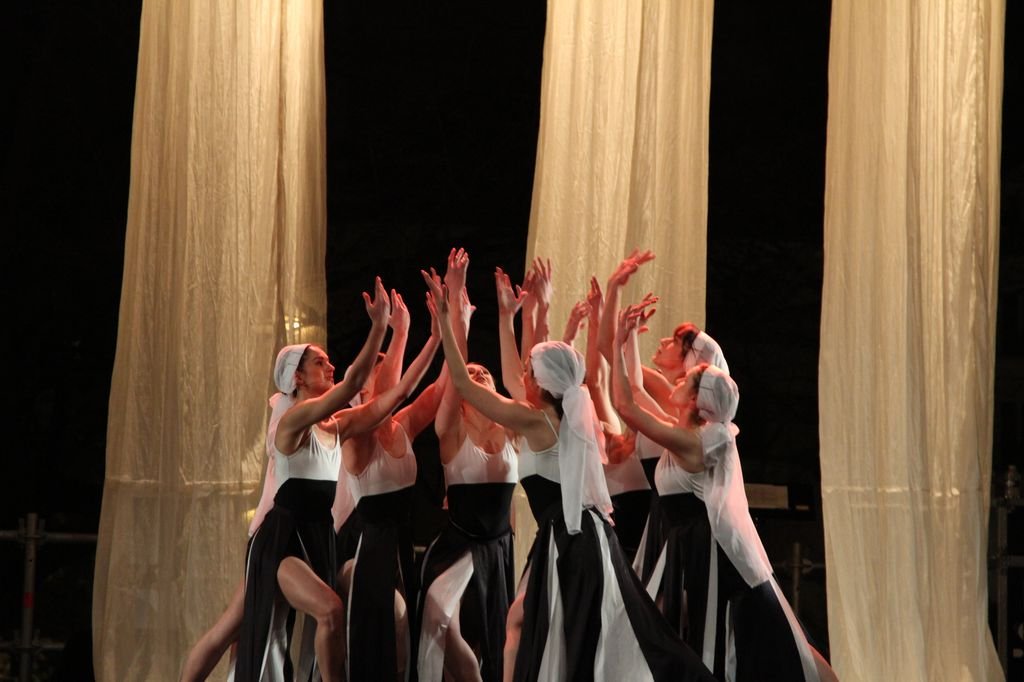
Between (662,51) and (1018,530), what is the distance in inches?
115

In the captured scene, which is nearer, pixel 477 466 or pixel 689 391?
pixel 689 391

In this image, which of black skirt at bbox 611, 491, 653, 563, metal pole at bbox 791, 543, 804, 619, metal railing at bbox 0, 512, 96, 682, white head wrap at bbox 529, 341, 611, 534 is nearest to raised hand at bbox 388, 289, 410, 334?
white head wrap at bbox 529, 341, 611, 534

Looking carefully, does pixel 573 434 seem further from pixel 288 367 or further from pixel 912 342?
pixel 912 342

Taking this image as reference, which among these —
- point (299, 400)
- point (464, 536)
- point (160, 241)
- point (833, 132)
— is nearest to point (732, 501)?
point (464, 536)

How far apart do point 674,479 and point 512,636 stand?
76cm

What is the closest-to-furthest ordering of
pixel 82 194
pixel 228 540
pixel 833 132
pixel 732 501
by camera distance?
pixel 732 501
pixel 228 540
pixel 833 132
pixel 82 194

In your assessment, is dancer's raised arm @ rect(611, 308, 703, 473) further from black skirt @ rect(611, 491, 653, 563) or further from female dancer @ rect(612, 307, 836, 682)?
black skirt @ rect(611, 491, 653, 563)

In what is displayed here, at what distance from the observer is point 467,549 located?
4660mm

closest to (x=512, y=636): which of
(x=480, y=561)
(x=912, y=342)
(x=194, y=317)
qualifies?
(x=480, y=561)

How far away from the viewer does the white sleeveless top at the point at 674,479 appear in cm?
457

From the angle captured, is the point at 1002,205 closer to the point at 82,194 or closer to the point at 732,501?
the point at 732,501

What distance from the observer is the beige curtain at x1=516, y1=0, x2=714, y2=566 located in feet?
18.3

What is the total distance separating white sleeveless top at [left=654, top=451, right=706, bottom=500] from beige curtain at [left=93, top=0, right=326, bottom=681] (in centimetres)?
163

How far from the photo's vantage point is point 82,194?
6500 mm
